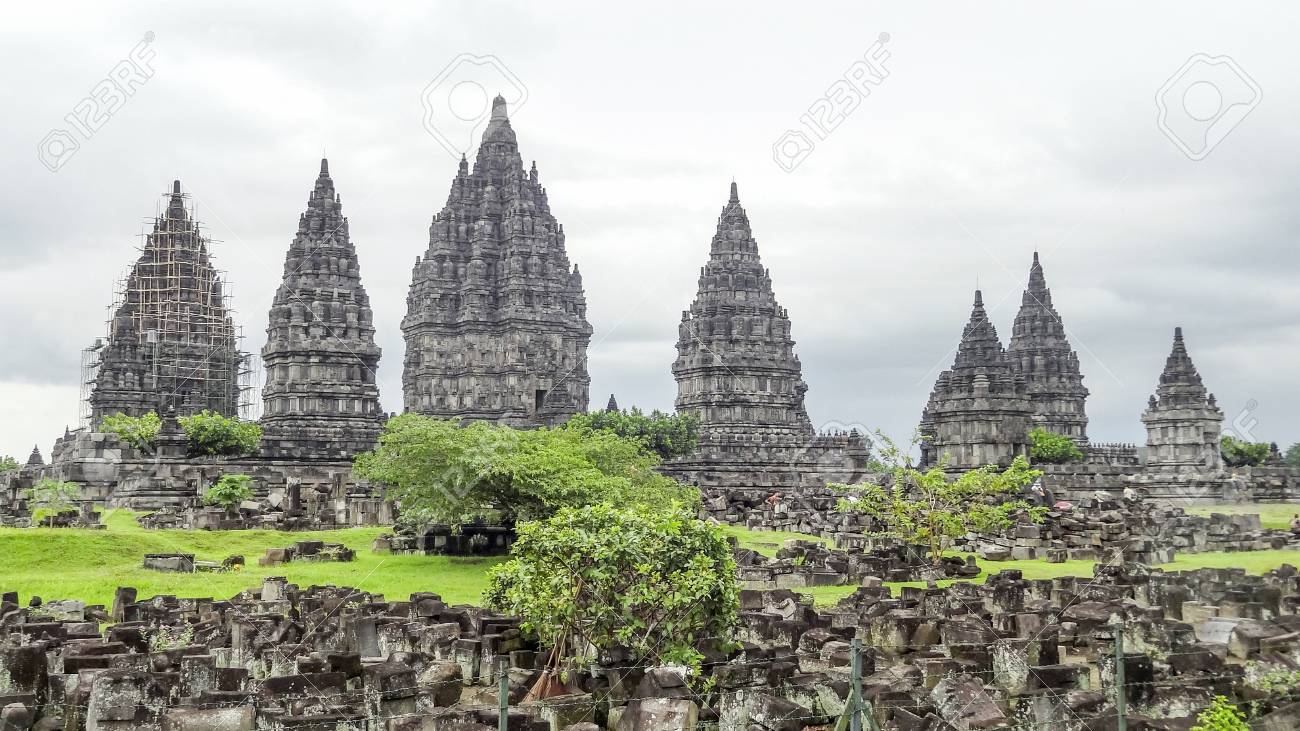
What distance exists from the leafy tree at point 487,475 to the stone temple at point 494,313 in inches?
1227

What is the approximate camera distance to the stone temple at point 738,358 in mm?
59531

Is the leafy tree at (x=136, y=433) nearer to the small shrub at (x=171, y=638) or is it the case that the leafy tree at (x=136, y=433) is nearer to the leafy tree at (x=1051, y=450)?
the small shrub at (x=171, y=638)

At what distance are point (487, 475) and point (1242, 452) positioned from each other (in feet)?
187

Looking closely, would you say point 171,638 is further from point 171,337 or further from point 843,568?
point 171,337

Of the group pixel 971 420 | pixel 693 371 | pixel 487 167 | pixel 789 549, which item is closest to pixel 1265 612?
pixel 789 549

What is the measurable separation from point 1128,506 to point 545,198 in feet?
134

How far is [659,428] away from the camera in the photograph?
189 feet

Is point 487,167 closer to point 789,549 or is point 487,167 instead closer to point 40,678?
point 789,549

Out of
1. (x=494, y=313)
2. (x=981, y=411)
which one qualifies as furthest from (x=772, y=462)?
(x=494, y=313)

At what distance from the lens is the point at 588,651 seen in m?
13.0

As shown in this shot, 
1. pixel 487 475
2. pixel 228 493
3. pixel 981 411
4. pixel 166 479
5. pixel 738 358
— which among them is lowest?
pixel 228 493

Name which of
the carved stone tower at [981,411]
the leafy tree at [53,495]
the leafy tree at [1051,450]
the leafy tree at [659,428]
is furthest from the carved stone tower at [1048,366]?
the leafy tree at [53,495]

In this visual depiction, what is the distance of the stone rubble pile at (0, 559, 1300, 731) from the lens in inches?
423

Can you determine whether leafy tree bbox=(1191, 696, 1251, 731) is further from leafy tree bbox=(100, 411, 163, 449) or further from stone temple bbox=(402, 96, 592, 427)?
stone temple bbox=(402, 96, 592, 427)
